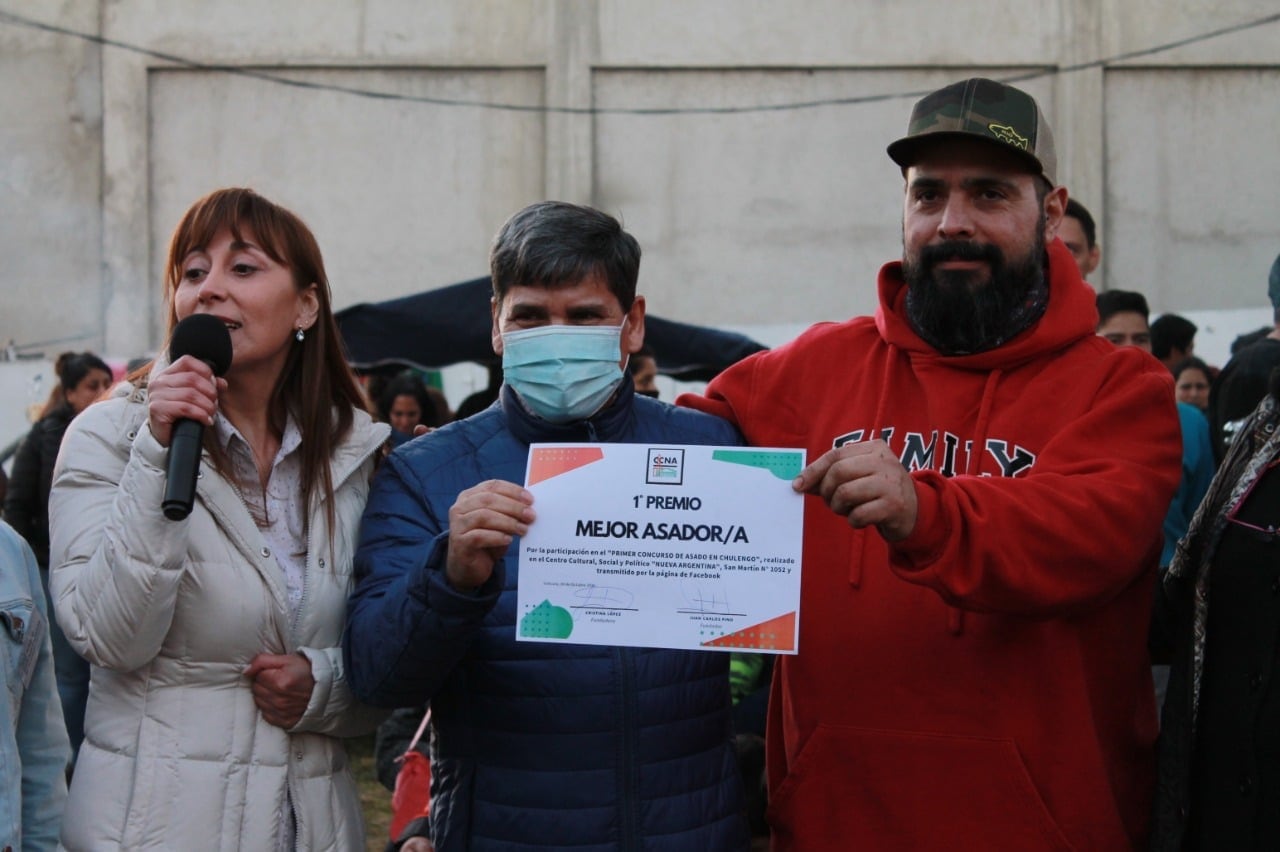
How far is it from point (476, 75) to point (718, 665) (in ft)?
53.6

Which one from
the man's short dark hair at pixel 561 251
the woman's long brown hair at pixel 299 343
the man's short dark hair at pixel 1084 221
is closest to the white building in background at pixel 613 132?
the man's short dark hair at pixel 1084 221

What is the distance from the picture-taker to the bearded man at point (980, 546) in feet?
8.63

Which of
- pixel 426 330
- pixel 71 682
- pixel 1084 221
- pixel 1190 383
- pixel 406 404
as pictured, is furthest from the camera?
pixel 426 330

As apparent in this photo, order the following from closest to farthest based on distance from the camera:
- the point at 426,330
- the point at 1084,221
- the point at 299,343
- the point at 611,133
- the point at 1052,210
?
the point at 1052,210
the point at 299,343
the point at 1084,221
the point at 426,330
the point at 611,133

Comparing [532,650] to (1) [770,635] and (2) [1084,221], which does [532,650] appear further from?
(2) [1084,221]

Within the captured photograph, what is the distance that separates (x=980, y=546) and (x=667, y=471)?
1.80 ft

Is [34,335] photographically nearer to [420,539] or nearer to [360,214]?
[360,214]

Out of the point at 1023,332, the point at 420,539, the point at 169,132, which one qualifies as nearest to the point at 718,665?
the point at 420,539

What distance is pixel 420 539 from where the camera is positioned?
2.90 metres

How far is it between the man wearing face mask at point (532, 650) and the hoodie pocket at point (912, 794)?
6.1 inches

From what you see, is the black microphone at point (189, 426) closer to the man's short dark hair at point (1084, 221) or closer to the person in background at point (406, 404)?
the man's short dark hair at point (1084, 221)

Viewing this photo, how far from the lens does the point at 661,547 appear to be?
8.62ft

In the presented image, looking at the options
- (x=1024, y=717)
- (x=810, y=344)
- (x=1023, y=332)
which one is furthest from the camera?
(x=810, y=344)
